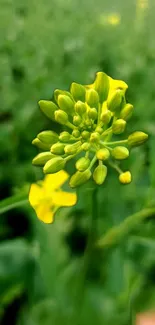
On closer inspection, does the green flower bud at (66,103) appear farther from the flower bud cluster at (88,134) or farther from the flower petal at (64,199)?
the flower petal at (64,199)

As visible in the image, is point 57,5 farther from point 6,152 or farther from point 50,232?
point 50,232

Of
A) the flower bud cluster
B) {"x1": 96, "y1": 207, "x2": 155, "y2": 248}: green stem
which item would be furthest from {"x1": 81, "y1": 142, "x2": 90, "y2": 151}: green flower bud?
{"x1": 96, "y1": 207, "x2": 155, "y2": 248}: green stem

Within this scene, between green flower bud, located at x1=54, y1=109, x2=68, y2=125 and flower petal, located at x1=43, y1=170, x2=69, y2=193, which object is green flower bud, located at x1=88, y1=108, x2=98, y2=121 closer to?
green flower bud, located at x1=54, y1=109, x2=68, y2=125

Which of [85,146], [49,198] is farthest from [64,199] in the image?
[85,146]

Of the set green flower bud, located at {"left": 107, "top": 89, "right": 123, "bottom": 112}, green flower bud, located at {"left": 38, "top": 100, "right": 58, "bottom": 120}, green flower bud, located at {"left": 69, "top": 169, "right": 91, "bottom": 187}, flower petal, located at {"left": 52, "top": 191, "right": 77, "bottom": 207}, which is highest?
green flower bud, located at {"left": 38, "top": 100, "right": 58, "bottom": 120}

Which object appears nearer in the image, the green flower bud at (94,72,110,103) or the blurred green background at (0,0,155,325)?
the green flower bud at (94,72,110,103)

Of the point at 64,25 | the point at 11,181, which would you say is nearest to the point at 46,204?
the point at 11,181
